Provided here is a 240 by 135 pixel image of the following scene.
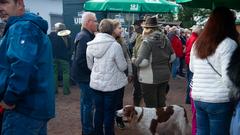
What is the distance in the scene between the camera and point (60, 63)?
1077 cm

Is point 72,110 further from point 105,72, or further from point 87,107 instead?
point 105,72

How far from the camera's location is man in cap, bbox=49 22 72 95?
10609mm

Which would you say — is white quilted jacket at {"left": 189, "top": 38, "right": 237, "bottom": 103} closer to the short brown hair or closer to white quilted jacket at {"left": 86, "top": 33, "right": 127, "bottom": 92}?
white quilted jacket at {"left": 86, "top": 33, "right": 127, "bottom": 92}

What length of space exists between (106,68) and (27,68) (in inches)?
106

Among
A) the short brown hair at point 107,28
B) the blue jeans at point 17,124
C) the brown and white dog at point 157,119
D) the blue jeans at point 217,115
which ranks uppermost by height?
the short brown hair at point 107,28

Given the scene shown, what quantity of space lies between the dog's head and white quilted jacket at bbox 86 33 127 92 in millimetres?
425

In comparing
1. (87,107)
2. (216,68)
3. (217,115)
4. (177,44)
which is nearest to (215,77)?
(216,68)

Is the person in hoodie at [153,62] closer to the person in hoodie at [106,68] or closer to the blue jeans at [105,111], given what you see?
the person in hoodie at [106,68]

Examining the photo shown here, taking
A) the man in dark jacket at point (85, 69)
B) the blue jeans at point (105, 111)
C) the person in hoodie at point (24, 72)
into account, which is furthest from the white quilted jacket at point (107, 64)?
the person in hoodie at point (24, 72)

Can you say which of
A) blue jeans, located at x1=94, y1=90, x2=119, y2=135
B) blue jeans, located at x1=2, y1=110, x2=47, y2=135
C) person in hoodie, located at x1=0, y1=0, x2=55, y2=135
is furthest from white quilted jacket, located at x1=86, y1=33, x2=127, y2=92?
blue jeans, located at x1=2, y1=110, x2=47, y2=135

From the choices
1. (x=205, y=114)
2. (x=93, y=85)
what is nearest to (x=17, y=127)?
(x=205, y=114)

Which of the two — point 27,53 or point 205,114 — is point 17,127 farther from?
point 205,114

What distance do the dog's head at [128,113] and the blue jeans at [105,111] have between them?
160mm

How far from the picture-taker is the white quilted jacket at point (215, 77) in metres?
3.90
